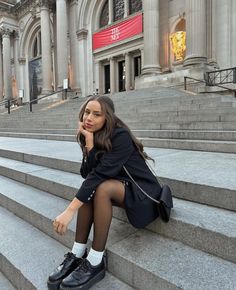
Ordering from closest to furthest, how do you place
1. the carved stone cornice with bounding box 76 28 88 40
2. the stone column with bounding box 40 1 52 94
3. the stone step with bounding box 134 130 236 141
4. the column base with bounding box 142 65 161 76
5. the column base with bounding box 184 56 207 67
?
the stone step with bounding box 134 130 236 141 → the column base with bounding box 184 56 207 67 → the column base with bounding box 142 65 161 76 → the carved stone cornice with bounding box 76 28 88 40 → the stone column with bounding box 40 1 52 94

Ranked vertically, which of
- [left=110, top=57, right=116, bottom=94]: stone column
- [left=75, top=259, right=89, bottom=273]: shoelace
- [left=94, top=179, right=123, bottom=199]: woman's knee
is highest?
[left=110, top=57, right=116, bottom=94]: stone column

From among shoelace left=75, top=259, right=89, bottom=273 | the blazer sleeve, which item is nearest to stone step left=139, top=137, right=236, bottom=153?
the blazer sleeve

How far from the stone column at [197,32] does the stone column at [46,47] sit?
41.2 feet

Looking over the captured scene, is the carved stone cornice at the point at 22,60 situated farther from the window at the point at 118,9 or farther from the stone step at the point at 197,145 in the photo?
the stone step at the point at 197,145

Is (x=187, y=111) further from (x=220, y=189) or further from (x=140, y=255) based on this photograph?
(x=140, y=255)

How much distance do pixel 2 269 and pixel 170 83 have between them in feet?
44.3

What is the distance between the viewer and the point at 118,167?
1952 millimetres

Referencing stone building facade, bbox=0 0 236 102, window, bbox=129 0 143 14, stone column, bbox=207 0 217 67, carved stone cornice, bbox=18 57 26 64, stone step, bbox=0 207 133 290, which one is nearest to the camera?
stone step, bbox=0 207 133 290

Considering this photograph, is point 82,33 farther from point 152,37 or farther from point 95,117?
point 95,117

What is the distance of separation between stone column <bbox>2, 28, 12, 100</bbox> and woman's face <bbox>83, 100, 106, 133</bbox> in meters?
28.2

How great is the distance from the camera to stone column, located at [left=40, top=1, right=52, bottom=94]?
2236 cm

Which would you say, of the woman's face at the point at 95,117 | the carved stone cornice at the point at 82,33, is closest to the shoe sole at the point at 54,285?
the woman's face at the point at 95,117

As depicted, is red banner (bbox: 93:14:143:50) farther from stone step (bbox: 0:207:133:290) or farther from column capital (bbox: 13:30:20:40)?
stone step (bbox: 0:207:133:290)

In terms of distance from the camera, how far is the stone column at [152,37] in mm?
15820
